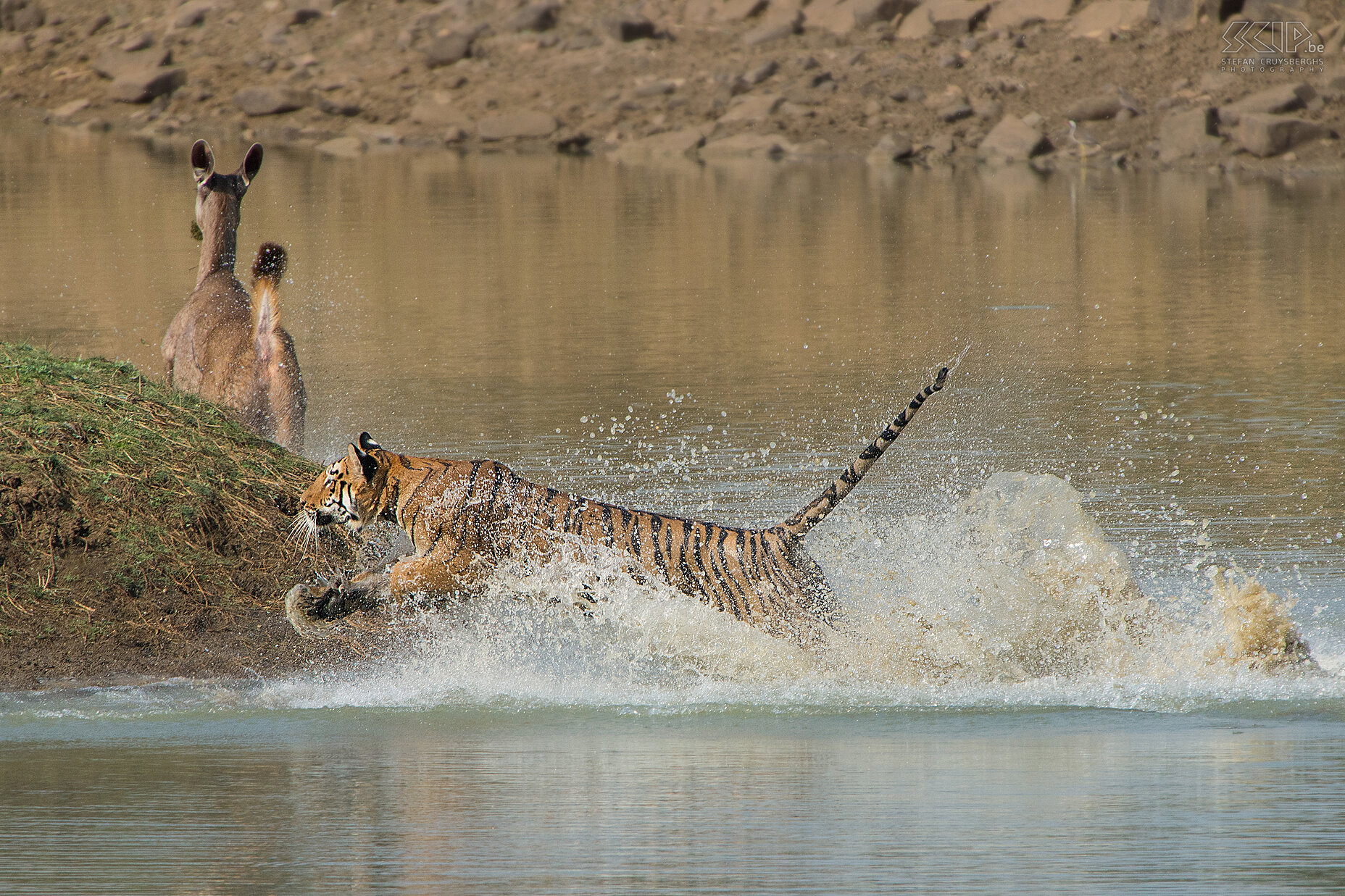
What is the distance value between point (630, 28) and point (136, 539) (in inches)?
1365

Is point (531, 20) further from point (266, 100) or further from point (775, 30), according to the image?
point (266, 100)

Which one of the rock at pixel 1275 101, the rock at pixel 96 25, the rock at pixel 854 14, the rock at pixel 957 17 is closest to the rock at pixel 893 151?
the rock at pixel 957 17

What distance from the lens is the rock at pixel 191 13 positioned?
4709 cm

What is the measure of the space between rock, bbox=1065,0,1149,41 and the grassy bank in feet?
104

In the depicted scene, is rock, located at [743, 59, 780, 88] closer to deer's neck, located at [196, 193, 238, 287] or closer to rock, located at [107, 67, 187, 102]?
rock, located at [107, 67, 187, 102]

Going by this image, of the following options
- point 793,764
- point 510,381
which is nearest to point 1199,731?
point 793,764

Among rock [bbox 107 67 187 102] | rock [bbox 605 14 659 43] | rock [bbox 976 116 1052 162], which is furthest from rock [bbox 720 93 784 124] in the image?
rock [bbox 107 67 187 102]

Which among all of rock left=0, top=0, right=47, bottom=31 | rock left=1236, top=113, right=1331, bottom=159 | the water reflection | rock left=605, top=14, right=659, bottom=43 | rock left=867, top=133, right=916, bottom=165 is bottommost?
the water reflection

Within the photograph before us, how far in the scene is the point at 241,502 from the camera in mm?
9453

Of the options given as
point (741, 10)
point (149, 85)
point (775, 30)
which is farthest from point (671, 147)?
point (149, 85)

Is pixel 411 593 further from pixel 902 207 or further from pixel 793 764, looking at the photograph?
pixel 902 207

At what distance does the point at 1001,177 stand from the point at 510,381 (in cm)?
1954

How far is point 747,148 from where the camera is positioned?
3794cm

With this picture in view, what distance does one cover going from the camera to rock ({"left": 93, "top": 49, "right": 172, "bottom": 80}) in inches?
1791
